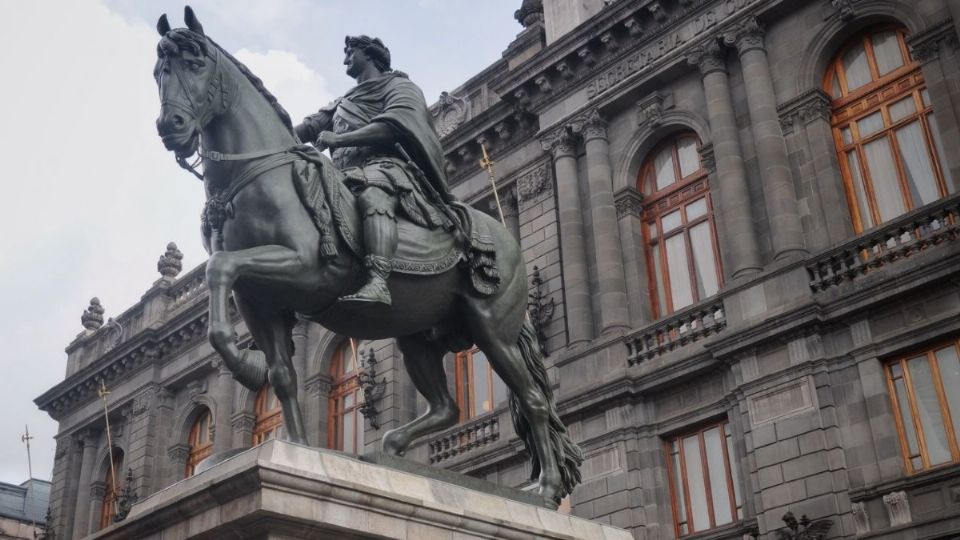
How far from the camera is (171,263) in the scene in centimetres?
4228

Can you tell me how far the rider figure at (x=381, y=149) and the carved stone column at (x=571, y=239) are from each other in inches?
622

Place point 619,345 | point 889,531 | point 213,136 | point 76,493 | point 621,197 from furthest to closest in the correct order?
point 76,493, point 621,197, point 619,345, point 889,531, point 213,136

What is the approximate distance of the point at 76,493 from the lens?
4134 cm

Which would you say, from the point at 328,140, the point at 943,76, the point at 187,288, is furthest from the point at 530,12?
the point at 328,140

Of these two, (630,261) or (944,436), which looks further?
(630,261)

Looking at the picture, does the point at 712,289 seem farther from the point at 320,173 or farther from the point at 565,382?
the point at 320,173

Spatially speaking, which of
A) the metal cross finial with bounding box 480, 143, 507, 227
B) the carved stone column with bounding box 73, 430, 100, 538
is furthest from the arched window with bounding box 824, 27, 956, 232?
the carved stone column with bounding box 73, 430, 100, 538

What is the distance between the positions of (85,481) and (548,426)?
1416 inches

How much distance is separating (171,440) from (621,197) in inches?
792

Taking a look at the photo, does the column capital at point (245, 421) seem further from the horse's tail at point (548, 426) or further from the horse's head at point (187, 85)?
the horse's head at point (187, 85)

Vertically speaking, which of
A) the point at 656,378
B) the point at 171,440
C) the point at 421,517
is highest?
the point at 171,440

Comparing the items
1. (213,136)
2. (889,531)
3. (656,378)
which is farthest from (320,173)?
(656,378)

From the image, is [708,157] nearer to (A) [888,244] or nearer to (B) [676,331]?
(B) [676,331]

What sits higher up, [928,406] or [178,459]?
[178,459]
